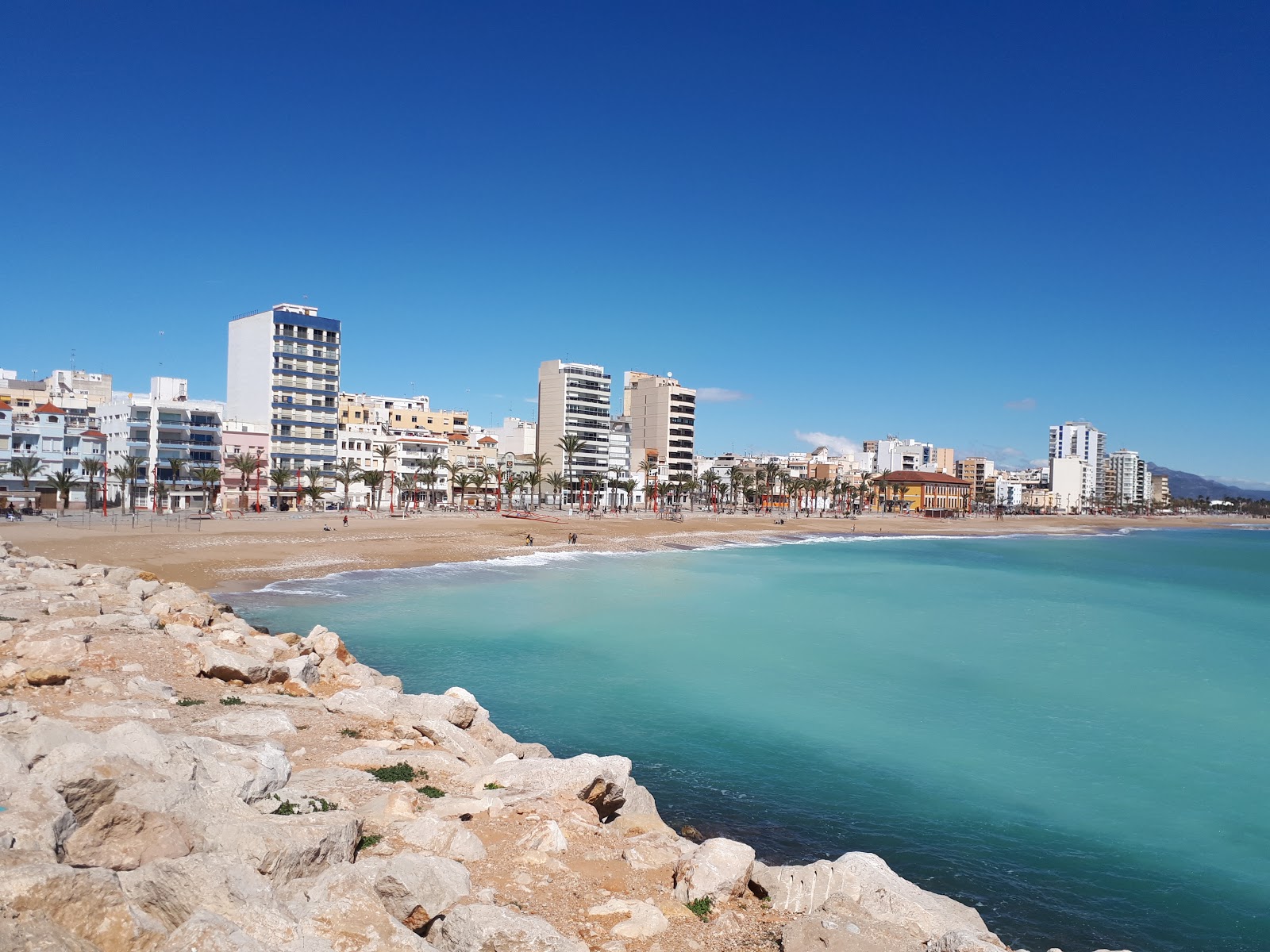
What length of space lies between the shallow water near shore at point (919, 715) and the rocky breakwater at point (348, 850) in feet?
14.9

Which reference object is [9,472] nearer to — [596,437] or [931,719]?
[596,437]

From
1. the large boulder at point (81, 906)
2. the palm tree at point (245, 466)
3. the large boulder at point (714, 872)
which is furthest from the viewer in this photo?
the palm tree at point (245, 466)

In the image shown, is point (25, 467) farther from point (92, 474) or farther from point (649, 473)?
point (649, 473)

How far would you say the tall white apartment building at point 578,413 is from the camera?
132 metres

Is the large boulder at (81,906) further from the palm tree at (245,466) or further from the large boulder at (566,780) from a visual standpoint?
the palm tree at (245,466)

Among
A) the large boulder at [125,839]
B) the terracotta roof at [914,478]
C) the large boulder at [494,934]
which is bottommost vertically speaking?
the large boulder at [494,934]

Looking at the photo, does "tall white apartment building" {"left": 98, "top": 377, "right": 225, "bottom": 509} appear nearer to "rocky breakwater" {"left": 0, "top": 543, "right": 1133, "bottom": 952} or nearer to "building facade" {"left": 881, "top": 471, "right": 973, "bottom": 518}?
"rocky breakwater" {"left": 0, "top": 543, "right": 1133, "bottom": 952}

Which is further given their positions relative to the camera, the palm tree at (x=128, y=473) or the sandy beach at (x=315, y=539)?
the palm tree at (x=128, y=473)

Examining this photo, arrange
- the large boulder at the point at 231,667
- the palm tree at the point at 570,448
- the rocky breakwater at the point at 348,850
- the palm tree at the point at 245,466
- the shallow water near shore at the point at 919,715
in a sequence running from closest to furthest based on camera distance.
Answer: the rocky breakwater at the point at 348,850
the shallow water near shore at the point at 919,715
the large boulder at the point at 231,667
the palm tree at the point at 245,466
the palm tree at the point at 570,448

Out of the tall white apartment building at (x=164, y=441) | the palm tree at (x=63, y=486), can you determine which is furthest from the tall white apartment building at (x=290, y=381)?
the palm tree at (x=63, y=486)

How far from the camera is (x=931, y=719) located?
23.8 metres

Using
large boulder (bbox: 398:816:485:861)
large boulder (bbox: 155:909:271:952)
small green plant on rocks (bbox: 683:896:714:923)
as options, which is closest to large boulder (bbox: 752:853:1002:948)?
small green plant on rocks (bbox: 683:896:714:923)

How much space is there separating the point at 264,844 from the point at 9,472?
304 ft

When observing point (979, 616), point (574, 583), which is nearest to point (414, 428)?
point (574, 583)
